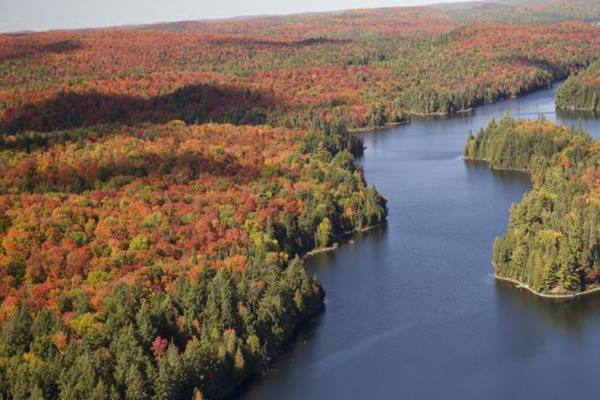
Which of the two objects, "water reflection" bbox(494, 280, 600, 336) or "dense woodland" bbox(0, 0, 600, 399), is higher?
"dense woodland" bbox(0, 0, 600, 399)

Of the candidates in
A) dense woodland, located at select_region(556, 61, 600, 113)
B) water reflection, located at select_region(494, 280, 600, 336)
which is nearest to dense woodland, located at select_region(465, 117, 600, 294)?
water reflection, located at select_region(494, 280, 600, 336)

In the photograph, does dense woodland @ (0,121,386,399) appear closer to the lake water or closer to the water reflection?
the lake water

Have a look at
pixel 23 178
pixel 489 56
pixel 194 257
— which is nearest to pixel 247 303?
pixel 194 257

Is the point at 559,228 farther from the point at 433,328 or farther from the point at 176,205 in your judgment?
the point at 176,205

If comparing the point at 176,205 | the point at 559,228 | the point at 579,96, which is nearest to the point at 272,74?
the point at 579,96

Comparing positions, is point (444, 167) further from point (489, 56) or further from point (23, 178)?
point (489, 56)
